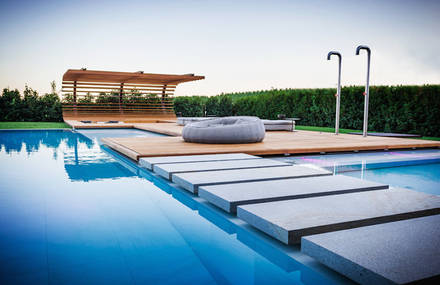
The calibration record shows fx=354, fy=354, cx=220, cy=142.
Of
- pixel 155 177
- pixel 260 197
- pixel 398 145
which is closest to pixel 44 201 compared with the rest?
pixel 155 177

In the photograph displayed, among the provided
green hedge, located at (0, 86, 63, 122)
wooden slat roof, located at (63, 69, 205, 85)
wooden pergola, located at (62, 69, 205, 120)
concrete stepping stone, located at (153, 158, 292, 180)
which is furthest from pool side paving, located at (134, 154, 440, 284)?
green hedge, located at (0, 86, 63, 122)

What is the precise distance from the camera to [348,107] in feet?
42.3

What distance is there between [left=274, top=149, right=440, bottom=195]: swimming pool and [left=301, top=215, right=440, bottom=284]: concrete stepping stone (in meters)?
1.96

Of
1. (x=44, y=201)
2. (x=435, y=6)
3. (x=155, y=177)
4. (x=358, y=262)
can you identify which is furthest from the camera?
(x=435, y=6)

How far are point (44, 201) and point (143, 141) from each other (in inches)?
141

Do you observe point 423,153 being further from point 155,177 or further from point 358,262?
point 358,262

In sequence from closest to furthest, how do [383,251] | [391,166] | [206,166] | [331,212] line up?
[383,251] < [331,212] < [206,166] < [391,166]

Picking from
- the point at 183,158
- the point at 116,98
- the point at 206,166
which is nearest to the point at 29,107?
the point at 116,98

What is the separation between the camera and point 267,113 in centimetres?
1656

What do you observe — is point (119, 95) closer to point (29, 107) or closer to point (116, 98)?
point (116, 98)

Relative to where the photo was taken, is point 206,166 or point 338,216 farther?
point 206,166

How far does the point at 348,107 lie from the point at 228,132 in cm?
808

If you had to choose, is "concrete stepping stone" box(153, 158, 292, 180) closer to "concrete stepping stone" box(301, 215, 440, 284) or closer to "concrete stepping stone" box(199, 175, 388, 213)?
"concrete stepping stone" box(199, 175, 388, 213)

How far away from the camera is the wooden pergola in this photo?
15344 mm
